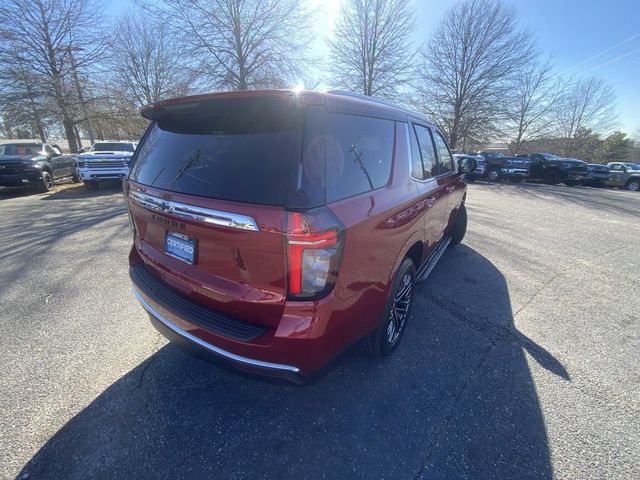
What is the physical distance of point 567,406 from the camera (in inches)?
82.1

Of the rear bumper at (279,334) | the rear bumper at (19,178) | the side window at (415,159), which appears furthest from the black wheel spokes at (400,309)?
the rear bumper at (19,178)

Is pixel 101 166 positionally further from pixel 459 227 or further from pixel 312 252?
pixel 312 252

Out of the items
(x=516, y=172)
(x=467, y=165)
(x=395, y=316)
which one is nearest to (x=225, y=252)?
(x=395, y=316)

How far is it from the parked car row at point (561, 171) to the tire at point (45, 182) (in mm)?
19907

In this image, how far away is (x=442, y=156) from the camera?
381 centimetres

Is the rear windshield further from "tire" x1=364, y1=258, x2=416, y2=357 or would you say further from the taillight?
"tire" x1=364, y1=258, x2=416, y2=357

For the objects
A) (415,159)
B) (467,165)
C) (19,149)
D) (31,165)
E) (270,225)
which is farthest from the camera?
(19,149)

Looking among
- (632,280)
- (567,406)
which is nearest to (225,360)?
(567,406)

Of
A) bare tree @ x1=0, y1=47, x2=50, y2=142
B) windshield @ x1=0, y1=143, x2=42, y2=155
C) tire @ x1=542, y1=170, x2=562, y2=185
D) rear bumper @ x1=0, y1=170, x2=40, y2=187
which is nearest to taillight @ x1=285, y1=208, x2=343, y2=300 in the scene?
rear bumper @ x1=0, y1=170, x2=40, y2=187

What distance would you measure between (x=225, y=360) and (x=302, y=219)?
3.14ft

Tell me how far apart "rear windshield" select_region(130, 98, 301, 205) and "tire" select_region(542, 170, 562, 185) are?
22434 mm

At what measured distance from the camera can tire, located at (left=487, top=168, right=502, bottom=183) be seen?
18.6 m

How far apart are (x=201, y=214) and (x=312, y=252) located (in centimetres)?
68

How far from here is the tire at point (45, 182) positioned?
34.8ft
